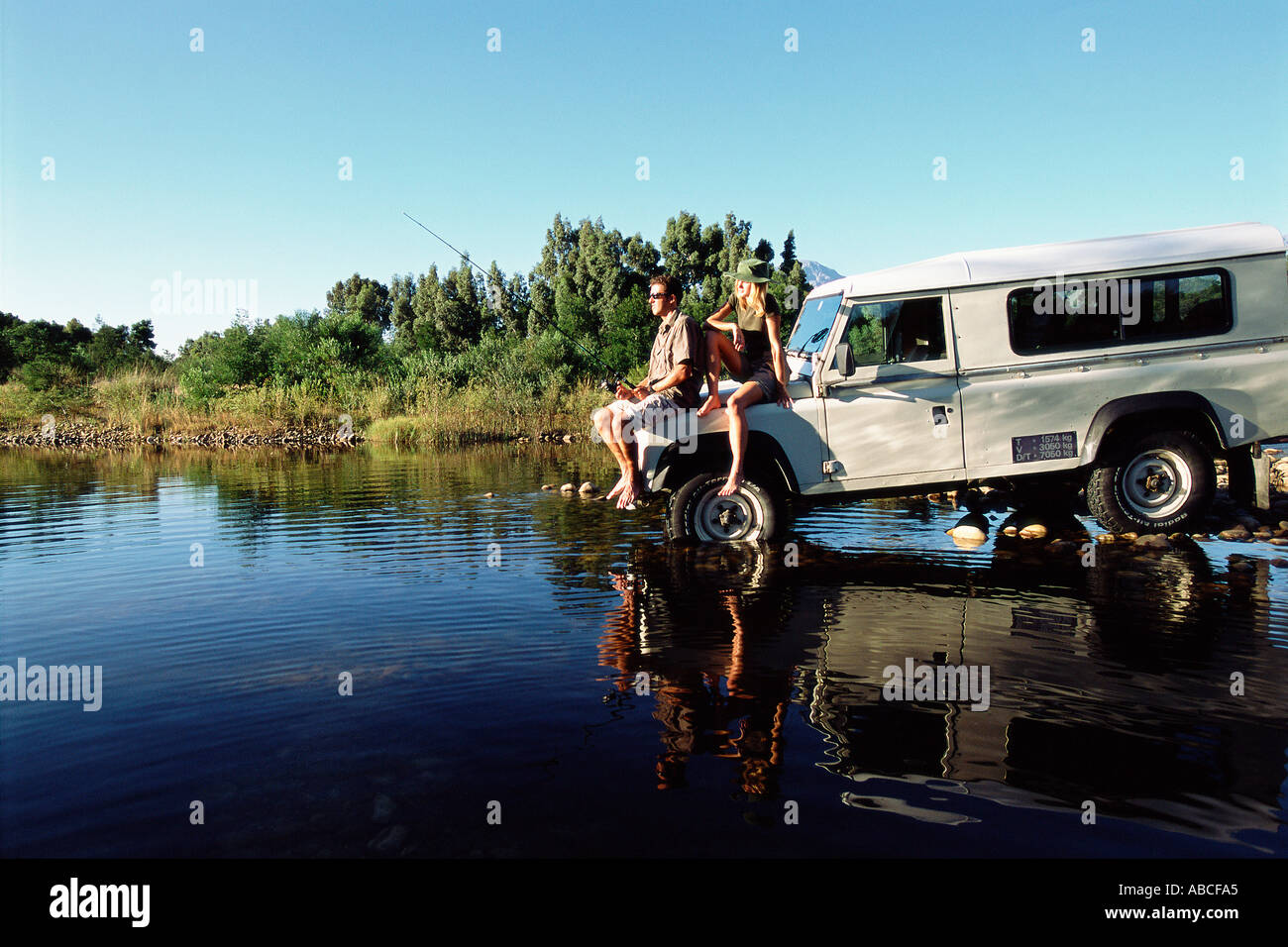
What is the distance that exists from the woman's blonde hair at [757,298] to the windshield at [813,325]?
61 cm

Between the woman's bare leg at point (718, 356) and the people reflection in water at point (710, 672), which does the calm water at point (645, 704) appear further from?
the woman's bare leg at point (718, 356)

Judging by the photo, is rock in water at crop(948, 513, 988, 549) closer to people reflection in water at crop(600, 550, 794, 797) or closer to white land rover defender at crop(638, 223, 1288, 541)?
white land rover defender at crop(638, 223, 1288, 541)

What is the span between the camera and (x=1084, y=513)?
957cm

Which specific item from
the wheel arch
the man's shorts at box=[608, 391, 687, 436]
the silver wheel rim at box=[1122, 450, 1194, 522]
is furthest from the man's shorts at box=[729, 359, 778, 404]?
the silver wheel rim at box=[1122, 450, 1194, 522]

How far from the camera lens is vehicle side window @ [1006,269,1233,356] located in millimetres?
8070

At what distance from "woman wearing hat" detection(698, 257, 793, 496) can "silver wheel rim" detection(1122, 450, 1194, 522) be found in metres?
3.49

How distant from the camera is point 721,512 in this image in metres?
8.66

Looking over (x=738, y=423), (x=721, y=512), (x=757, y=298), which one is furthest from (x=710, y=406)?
Answer: (x=757, y=298)

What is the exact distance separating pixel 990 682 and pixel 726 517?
428 cm
